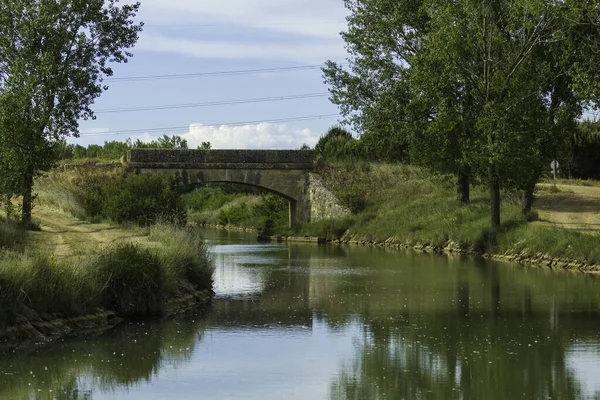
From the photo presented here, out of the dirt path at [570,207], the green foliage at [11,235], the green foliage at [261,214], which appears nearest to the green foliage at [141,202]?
the green foliage at [11,235]

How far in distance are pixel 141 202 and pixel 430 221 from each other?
580 inches

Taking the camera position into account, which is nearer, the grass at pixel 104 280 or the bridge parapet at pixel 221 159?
the grass at pixel 104 280

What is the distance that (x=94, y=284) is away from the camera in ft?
69.4

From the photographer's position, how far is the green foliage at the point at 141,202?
42125mm

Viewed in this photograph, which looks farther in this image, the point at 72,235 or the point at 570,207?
the point at 570,207

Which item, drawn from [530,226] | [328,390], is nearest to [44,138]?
[530,226]

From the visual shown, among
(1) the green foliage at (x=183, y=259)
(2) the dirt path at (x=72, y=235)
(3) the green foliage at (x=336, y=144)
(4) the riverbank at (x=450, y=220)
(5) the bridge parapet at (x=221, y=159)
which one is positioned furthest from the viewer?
(3) the green foliage at (x=336, y=144)

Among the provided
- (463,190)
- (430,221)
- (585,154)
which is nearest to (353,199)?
(430,221)

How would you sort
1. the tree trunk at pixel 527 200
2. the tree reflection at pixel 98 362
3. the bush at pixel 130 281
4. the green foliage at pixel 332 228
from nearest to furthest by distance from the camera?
the tree reflection at pixel 98 362 → the bush at pixel 130 281 → the tree trunk at pixel 527 200 → the green foliage at pixel 332 228

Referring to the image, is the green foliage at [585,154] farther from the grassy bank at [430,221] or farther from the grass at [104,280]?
the grass at [104,280]

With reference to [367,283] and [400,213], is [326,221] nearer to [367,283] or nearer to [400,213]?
[400,213]

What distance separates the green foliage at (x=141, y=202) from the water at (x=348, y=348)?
11528 mm

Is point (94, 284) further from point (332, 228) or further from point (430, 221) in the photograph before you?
point (332, 228)

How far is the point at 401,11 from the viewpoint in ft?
149
